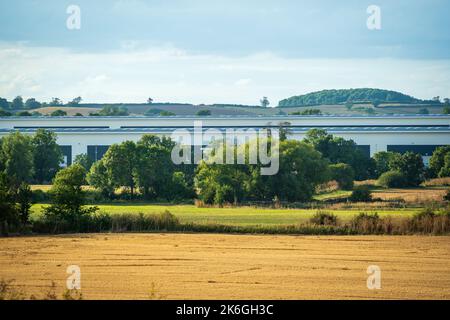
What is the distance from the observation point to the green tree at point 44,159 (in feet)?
274

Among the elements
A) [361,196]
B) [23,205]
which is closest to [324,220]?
[23,205]

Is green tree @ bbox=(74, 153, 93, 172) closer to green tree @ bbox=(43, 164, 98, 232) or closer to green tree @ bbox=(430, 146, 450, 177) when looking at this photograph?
green tree @ bbox=(430, 146, 450, 177)

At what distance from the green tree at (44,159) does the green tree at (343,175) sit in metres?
28.0

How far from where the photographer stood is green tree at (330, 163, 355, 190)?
74.7m

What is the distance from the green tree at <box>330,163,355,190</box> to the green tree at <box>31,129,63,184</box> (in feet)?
91.8

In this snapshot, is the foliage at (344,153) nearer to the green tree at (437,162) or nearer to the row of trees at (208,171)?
the row of trees at (208,171)

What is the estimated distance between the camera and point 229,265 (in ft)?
97.1

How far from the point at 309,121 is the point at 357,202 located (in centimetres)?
4741

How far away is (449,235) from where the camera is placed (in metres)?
38.8

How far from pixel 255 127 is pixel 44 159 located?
1167 inches

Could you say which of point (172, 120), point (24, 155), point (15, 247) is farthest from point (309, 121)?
point (15, 247)

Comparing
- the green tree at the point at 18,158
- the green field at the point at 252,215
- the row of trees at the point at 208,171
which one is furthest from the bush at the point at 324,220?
the green tree at the point at 18,158

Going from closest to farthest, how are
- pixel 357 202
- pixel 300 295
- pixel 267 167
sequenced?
1. pixel 300 295
2. pixel 357 202
3. pixel 267 167
